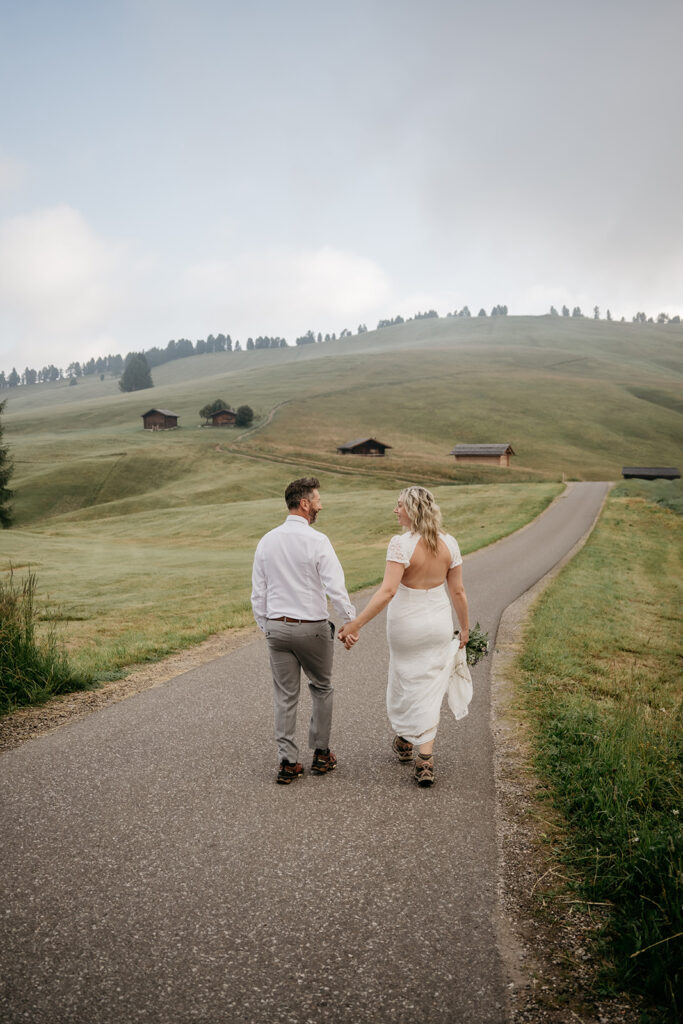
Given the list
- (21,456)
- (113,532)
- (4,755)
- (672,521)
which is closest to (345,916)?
(4,755)

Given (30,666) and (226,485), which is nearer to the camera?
(30,666)

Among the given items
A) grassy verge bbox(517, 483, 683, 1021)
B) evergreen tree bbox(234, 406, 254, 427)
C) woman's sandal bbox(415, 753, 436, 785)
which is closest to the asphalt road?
woman's sandal bbox(415, 753, 436, 785)

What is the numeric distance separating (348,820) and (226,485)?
65.7m

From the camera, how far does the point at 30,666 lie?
9.13 metres

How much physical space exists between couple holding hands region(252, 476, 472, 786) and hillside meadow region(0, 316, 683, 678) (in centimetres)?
505

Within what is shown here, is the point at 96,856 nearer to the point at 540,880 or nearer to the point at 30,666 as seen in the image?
the point at 540,880

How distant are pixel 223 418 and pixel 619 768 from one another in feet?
375

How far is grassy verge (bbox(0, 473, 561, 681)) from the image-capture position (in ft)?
49.1

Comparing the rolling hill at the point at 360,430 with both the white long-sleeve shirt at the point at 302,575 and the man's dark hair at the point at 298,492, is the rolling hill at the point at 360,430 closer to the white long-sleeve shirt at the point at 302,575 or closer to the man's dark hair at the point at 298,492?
the man's dark hair at the point at 298,492

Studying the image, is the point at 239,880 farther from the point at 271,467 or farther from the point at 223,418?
the point at 223,418

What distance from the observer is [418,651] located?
683cm

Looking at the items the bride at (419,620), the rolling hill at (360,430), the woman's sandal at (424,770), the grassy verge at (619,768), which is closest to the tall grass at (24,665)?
the bride at (419,620)

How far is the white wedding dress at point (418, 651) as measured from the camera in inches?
262

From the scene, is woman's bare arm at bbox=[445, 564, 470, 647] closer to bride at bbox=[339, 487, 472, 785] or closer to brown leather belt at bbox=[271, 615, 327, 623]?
bride at bbox=[339, 487, 472, 785]
